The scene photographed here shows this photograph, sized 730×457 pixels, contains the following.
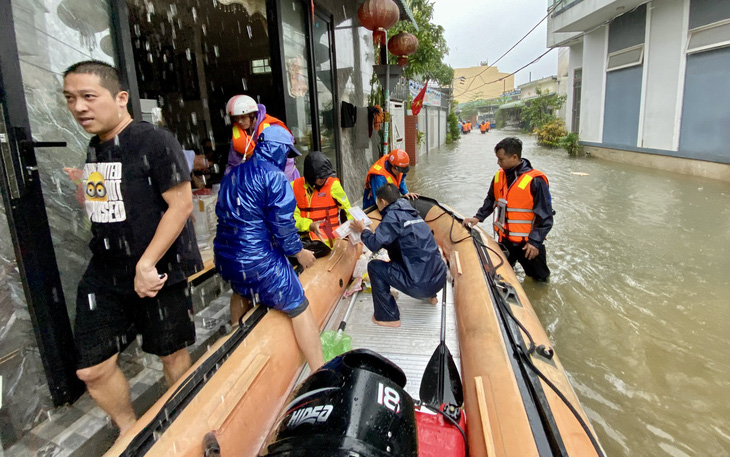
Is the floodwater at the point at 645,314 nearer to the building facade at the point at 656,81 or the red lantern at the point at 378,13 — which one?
the building facade at the point at 656,81

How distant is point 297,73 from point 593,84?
1481cm

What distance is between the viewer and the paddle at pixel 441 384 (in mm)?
1628

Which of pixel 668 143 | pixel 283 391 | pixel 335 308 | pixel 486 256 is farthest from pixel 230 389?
pixel 668 143

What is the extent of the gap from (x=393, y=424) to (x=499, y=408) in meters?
0.64

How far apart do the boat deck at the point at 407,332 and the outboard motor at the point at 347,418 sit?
1.03m

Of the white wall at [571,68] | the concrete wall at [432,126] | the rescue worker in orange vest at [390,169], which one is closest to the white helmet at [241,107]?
the rescue worker in orange vest at [390,169]

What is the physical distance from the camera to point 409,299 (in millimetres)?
3305

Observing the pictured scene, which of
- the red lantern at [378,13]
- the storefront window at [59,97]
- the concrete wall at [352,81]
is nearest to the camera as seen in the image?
the storefront window at [59,97]

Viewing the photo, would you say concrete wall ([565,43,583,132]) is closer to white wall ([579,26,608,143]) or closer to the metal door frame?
white wall ([579,26,608,143])

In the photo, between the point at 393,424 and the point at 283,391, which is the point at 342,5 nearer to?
the point at 283,391

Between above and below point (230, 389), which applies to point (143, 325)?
above

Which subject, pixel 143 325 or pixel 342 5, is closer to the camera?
pixel 143 325

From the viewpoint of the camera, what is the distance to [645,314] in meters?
3.88

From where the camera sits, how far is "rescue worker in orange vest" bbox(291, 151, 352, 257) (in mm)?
3260
